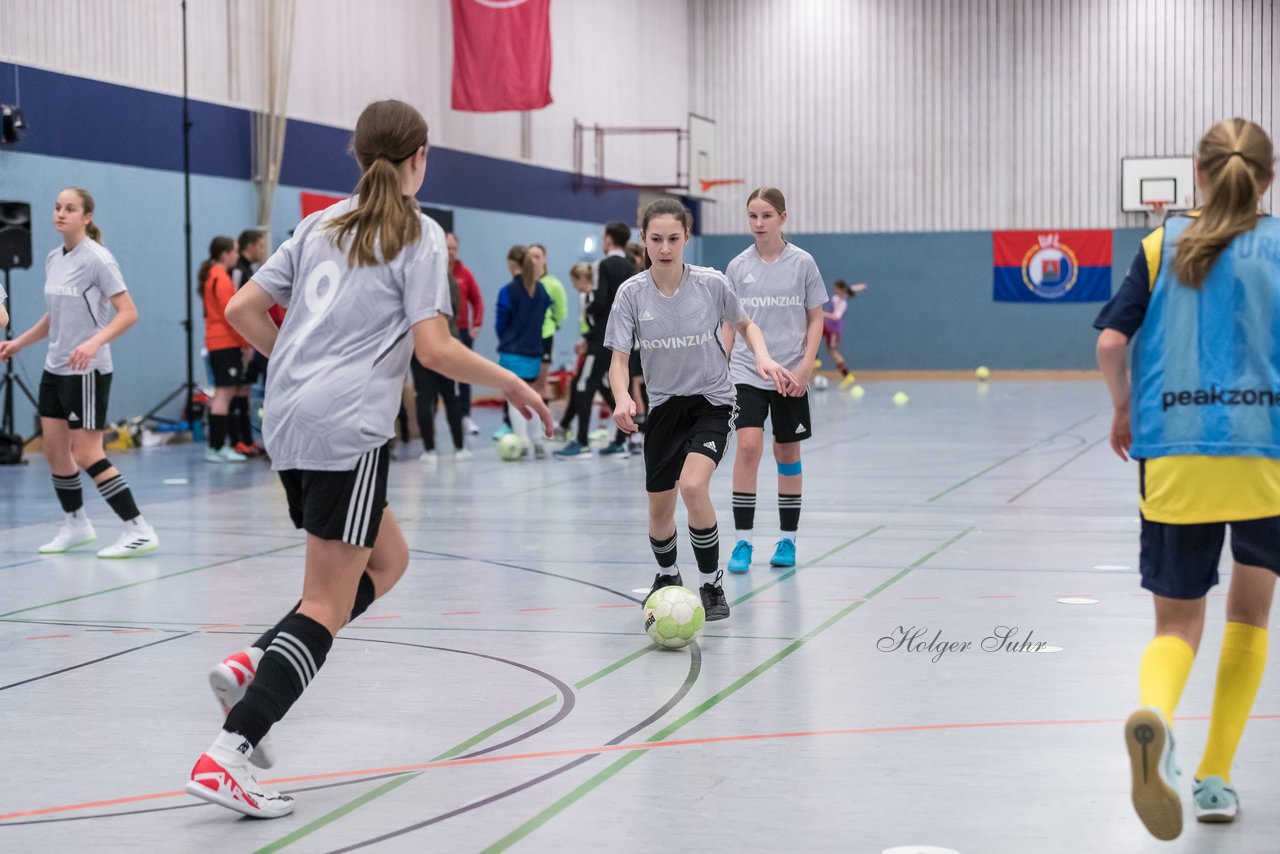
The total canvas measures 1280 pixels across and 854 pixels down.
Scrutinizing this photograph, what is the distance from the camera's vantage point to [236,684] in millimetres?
3984

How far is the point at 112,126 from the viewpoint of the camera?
1557cm

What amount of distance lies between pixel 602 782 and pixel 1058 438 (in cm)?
1252

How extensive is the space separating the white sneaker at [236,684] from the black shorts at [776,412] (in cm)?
384

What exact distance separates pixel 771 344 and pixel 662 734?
11.3ft

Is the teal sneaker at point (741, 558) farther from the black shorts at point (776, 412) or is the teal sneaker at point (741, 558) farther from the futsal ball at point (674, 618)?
the futsal ball at point (674, 618)

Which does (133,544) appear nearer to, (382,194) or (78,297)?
(78,297)

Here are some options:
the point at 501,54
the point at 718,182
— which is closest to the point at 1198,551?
the point at 501,54

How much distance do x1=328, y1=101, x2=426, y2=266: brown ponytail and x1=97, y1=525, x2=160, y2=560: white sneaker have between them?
4.95m

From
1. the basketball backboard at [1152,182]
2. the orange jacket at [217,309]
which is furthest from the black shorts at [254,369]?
the basketball backboard at [1152,182]

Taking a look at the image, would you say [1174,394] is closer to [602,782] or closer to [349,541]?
[602,782]

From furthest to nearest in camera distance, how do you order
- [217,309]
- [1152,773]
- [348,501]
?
[217,309] → [348,501] → [1152,773]

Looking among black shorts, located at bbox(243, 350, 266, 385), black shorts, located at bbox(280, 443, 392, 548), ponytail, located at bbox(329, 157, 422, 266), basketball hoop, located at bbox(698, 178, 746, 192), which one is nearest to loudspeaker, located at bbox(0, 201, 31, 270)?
black shorts, located at bbox(243, 350, 266, 385)

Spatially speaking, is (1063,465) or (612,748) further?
(1063,465)

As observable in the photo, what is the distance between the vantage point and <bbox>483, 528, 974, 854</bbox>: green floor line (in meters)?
3.64
